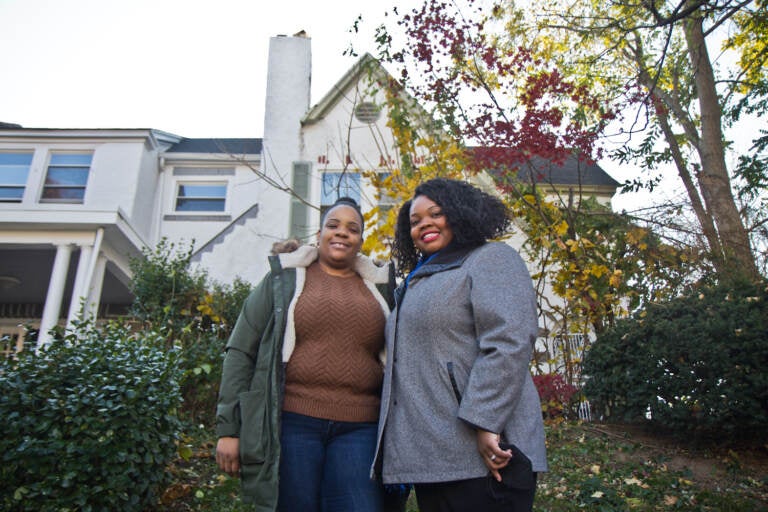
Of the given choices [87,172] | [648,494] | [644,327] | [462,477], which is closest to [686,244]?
[644,327]

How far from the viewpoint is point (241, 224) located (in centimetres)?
1115

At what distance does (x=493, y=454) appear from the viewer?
1700 millimetres

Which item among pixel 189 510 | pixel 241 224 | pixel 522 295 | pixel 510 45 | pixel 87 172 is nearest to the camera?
pixel 522 295

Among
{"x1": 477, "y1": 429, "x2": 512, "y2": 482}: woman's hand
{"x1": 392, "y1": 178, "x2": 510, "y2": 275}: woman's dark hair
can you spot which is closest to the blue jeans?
{"x1": 477, "y1": 429, "x2": 512, "y2": 482}: woman's hand

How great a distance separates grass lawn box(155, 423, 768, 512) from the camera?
3.80m

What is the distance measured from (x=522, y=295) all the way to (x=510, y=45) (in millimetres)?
6088

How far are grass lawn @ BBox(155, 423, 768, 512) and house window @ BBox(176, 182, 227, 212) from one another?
8993 millimetres

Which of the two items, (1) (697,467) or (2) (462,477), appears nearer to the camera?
(2) (462,477)

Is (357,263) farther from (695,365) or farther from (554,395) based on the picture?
(554,395)

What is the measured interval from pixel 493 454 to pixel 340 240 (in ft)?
3.98

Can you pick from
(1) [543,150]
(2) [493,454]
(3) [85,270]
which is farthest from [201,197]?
(2) [493,454]

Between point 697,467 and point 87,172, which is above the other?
point 87,172

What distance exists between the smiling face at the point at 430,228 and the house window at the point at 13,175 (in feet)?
42.8

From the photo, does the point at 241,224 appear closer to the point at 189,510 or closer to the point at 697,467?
the point at 189,510
